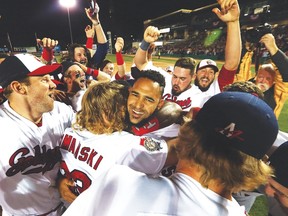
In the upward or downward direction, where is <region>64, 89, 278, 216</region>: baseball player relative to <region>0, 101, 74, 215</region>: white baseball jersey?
upward

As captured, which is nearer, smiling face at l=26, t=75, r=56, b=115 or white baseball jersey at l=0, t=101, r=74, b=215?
white baseball jersey at l=0, t=101, r=74, b=215

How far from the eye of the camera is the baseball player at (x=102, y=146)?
169 cm

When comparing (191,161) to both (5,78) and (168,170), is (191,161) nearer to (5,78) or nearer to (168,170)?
(168,170)

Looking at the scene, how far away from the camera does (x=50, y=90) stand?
85.1 inches

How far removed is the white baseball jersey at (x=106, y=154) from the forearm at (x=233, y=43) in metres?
1.70

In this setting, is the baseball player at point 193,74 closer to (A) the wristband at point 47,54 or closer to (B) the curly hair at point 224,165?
(A) the wristband at point 47,54

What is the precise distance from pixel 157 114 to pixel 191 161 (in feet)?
5.55

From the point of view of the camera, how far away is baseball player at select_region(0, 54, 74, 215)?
1.85m

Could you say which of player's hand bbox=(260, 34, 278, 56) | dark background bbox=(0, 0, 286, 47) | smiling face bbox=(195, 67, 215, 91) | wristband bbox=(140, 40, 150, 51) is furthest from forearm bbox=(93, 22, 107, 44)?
dark background bbox=(0, 0, 286, 47)

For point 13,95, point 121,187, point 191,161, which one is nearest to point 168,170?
point 191,161

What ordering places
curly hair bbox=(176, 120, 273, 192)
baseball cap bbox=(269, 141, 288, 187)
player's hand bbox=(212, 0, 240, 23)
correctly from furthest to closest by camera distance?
player's hand bbox=(212, 0, 240, 23) → baseball cap bbox=(269, 141, 288, 187) → curly hair bbox=(176, 120, 273, 192)

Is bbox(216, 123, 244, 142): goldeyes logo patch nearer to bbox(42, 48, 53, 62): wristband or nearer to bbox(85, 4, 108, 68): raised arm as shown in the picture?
bbox(42, 48, 53, 62): wristband

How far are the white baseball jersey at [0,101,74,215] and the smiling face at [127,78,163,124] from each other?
860 millimetres

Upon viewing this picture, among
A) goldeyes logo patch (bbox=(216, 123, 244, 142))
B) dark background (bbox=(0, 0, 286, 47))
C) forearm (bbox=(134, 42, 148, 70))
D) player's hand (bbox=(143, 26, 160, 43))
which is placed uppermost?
dark background (bbox=(0, 0, 286, 47))
